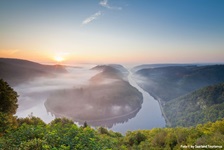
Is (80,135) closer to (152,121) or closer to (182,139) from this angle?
(182,139)

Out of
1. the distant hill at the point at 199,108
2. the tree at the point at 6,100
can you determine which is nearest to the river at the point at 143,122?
the distant hill at the point at 199,108

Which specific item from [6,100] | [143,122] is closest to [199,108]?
[143,122]

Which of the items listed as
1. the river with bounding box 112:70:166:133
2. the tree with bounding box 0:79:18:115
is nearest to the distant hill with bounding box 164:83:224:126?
the river with bounding box 112:70:166:133

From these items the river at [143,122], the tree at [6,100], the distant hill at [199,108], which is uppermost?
the tree at [6,100]

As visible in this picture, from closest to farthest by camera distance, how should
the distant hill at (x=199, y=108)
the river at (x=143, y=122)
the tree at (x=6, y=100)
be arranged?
1. the tree at (x=6, y=100)
2. the distant hill at (x=199, y=108)
3. the river at (x=143, y=122)

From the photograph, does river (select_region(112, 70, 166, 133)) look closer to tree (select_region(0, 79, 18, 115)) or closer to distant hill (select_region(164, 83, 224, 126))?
distant hill (select_region(164, 83, 224, 126))

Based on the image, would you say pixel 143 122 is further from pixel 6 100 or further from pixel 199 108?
pixel 6 100

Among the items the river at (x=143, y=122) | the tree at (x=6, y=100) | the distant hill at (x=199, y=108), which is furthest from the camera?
the river at (x=143, y=122)

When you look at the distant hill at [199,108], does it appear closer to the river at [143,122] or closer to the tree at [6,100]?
the river at [143,122]
